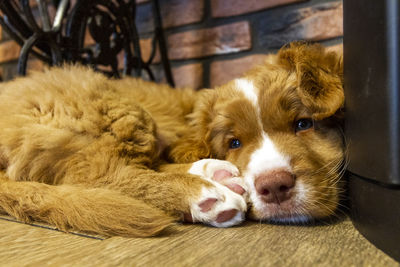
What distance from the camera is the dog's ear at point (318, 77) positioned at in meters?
1.32

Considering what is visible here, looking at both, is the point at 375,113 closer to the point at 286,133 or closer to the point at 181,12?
the point at 286,133

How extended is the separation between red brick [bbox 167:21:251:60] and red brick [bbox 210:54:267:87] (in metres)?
0.07

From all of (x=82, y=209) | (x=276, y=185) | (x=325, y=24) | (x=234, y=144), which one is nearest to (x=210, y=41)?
(x=325, y=24)

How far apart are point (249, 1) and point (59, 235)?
192 centimetres

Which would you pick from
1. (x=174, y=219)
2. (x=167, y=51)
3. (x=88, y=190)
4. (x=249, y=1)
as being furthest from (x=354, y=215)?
(x=167, y=51)

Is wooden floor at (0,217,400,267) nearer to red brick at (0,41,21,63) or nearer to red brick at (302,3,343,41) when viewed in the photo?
red brick at (302,3,343,41)

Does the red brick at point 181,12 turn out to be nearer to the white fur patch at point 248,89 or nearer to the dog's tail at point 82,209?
the white fur patch at point 248,89

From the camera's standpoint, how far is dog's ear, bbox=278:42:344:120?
132 centimetres

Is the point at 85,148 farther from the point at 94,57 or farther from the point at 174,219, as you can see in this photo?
the point at 94,57

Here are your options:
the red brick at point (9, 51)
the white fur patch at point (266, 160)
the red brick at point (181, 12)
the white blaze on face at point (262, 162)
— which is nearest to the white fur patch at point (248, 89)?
the white blaze on face at point (262, 162)

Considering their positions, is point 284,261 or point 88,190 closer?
point 284,261

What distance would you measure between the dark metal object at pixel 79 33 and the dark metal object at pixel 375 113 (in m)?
1.70

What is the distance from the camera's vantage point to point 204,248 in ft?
3.32

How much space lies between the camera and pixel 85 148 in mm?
1399
